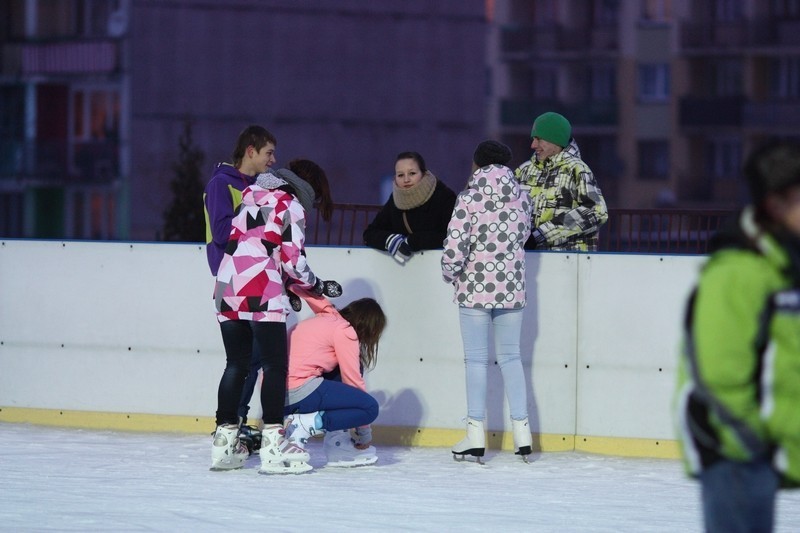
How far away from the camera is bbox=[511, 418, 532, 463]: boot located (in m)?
6.84

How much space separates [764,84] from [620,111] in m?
4.13

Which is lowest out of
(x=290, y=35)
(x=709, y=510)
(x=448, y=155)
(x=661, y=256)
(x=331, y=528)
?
(x=331, y=528)

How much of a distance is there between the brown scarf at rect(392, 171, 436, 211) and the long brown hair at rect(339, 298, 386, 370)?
1.86 feet

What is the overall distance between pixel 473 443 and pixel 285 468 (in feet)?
2.70

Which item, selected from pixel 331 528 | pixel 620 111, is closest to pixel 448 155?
pixel 620 111

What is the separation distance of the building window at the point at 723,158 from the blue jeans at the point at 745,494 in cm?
4526

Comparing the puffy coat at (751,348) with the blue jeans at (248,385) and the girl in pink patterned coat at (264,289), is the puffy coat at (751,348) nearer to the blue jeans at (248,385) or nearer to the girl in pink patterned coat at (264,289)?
the girl in pink patterned coat at (264,289)

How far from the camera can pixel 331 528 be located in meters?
5.36

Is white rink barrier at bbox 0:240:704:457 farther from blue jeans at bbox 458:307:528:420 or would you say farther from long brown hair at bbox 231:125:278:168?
long brown hair at bbox 231:125:278:168

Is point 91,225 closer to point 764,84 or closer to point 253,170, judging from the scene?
point 764,84

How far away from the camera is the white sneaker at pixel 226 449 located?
21.2 ft

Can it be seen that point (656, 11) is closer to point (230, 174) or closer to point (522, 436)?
point (522, 436)

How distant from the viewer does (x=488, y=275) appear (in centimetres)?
665

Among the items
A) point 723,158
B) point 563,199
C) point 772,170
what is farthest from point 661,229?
point 723,158
